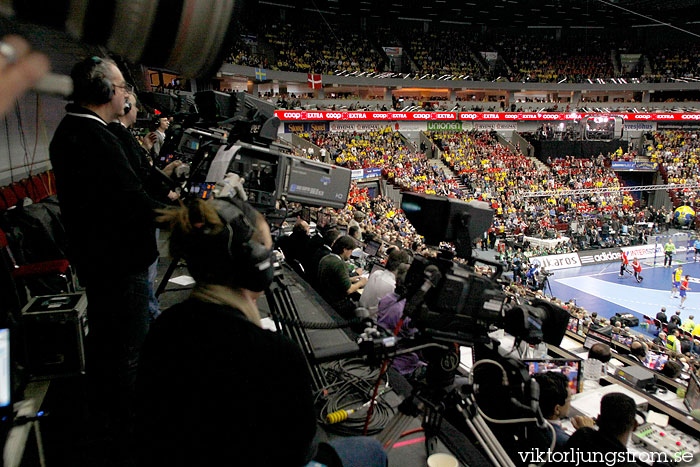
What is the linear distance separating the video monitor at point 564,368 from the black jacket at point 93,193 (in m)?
2.69

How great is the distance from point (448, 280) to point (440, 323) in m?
0.18

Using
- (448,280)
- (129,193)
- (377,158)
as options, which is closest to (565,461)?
(448,280)

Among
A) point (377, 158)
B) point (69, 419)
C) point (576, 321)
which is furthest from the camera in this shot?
point (377, 158)

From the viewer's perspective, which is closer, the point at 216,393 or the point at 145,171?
the point at 216,393

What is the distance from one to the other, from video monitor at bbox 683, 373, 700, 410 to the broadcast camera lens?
429cm

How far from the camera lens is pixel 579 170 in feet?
87.8

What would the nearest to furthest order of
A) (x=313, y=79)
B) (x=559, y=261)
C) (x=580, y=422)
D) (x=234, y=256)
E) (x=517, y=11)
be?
1. (x=234, y=256)
2. (x=580, y=422)
3. (x=559, y=261)
4. (x=313, y=79)
5. (x=517, y=11)

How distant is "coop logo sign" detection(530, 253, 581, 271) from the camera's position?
53.5 ft

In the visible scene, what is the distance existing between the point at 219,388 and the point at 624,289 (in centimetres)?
1722

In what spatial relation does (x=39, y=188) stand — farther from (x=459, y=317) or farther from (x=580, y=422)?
(x=580, y=422)

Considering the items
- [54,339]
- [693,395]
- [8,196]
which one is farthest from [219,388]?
[8,196]

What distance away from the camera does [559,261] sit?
16.8 m

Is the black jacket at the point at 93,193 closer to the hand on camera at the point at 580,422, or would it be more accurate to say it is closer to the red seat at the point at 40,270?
the red seat at the point at 40,270

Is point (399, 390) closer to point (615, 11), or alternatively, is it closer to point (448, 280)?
point (448, 280)
